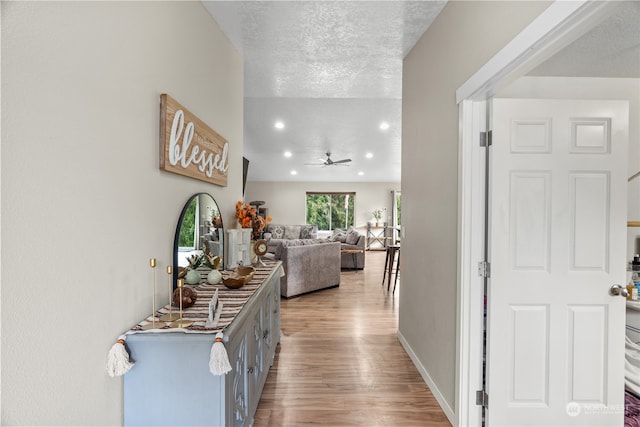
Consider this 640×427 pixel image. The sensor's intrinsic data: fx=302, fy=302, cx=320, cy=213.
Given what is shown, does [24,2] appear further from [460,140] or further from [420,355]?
[420,355]

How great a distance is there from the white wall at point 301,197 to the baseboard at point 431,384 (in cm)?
838

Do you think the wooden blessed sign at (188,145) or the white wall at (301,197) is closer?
the wooden blessed sign at (188,145)

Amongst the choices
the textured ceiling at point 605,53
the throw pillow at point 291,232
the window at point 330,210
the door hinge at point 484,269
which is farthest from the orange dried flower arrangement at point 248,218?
the window at point 330,210

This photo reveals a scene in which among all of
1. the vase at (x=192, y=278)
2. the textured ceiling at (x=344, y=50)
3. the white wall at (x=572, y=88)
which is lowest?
the vase at (x=192, y=278)

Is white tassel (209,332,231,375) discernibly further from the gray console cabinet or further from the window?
the window

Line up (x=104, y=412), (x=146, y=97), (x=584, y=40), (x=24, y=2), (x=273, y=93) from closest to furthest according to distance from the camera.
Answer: (x=24, y=2) → (x=104, y=412) → (x=146, y=97) → (x=584, y=40) → (x=273, y=93)

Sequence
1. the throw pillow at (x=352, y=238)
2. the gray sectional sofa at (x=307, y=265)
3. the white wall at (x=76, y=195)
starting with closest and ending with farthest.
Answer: the white wall at (x=76, y=195)
the gray sectional sofa at (x=307, y=265)
the throw pillow at (x=352, y=238)

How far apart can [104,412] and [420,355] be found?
7.28ft

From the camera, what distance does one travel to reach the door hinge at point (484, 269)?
1.79 metres

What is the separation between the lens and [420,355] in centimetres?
256

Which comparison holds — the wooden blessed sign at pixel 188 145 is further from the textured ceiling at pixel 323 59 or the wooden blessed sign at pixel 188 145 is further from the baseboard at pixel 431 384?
the baseboard at pixel 431 384

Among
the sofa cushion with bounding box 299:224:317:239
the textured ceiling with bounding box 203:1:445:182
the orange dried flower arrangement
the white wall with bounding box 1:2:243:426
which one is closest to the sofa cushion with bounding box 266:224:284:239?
the sofa cushion with bounding box 299:224:317:239

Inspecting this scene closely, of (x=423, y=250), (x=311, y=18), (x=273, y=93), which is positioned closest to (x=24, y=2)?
(x=311, y=18)

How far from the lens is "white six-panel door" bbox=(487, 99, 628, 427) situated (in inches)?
68.6
